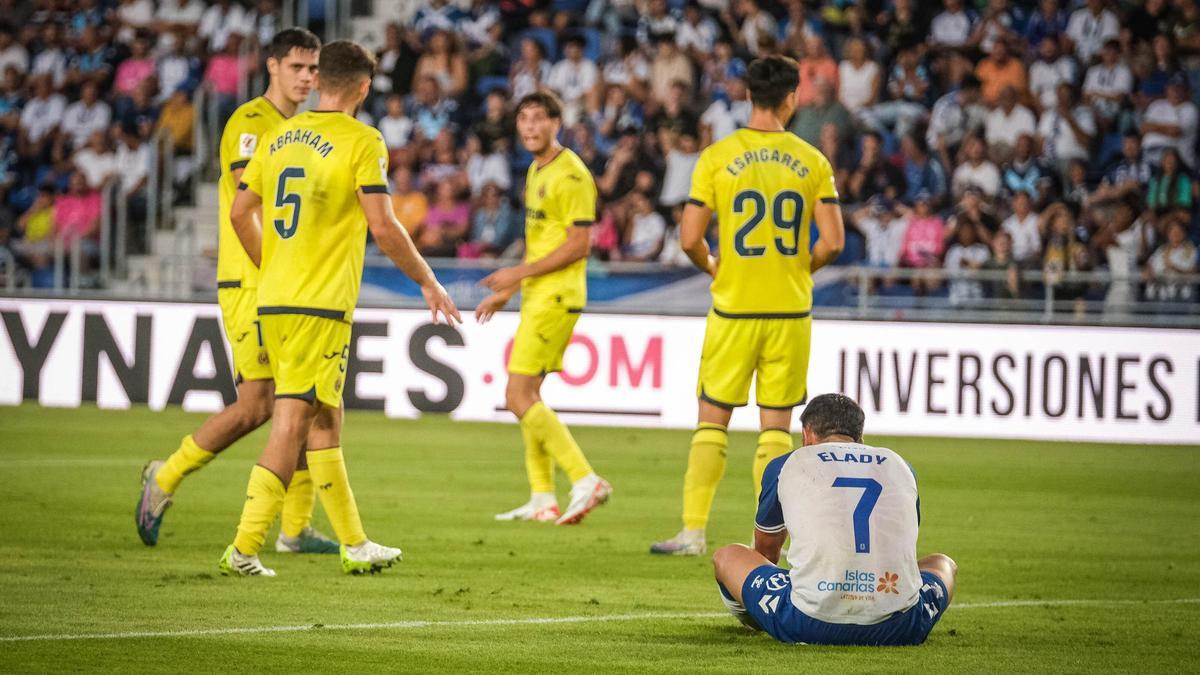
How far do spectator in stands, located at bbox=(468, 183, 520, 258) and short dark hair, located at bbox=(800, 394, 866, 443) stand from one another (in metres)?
14.8

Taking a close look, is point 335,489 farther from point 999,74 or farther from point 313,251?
point 999,74

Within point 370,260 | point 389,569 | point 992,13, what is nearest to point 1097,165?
point 992,13

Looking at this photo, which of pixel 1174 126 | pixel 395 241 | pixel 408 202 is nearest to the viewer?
pixel 395 241

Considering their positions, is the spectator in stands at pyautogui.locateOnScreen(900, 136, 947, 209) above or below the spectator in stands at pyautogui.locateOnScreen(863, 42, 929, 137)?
below

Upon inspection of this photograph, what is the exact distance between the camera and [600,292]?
777 inches

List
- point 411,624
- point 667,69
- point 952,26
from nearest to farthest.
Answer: point 411,624
point 952,26
point 667,69

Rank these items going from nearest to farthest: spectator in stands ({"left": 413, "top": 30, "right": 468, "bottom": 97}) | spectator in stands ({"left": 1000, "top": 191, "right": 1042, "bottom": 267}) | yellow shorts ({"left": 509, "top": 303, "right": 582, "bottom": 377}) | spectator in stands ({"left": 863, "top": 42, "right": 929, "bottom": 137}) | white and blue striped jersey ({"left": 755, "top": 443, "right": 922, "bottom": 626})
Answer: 1. white and blue striped jersey ({"left": 755, "top": 443, "right": 922, "bottom": 626})
2. yellow shorts ({"left": 509, "top": 303, "right": 582, "bottom": 377})
3. spectator in stands ({"left": 1000, "top": 191, "right": 1042, "bottom": 267})
4. spectator in stands ({"left": 863, "top": 42, "right": 929, "bottom": 137})
5. spectator in stands ({"left": 413, "top": 30, "right": 468, "bottom": 97})

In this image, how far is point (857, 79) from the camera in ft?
73.2

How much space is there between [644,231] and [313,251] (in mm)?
13162

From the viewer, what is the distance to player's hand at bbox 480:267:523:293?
10555mm

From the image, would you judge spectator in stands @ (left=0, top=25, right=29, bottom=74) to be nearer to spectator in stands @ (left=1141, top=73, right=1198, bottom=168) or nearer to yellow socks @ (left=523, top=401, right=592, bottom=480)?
spectator in stands @ (left=1141, top=73, right=1198, bottom=168)

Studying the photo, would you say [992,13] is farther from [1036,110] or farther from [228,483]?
[228,483]

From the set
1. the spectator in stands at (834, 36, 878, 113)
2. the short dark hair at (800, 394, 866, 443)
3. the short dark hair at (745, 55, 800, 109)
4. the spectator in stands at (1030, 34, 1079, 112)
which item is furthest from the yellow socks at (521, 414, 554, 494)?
the spectator in stands at (1030, 34, 1079, 112)

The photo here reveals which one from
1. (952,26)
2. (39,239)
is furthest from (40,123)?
(952,26)
